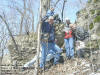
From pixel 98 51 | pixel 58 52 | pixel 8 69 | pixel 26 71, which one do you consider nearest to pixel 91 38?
pixel 98 51

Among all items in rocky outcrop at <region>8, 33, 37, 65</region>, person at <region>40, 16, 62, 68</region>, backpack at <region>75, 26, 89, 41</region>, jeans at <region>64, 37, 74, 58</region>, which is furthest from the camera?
rocky outcrop at <region>8, 33, 37, 65</region>

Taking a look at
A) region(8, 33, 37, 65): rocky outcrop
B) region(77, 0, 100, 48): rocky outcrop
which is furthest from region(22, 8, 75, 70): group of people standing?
region(8, 33, 37, 65): rocky outcrop

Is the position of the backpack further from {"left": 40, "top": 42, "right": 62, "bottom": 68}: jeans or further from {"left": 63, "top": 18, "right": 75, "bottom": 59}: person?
{"left": 40, "top": 42, "right": 62, "bottom": 68}: jeans

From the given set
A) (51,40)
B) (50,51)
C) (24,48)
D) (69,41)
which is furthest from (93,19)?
(24,48)

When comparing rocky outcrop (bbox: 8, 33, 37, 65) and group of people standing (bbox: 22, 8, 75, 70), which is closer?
group of people standing (bbox: 22, 8, 75, 70)

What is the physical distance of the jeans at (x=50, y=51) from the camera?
6641 mm

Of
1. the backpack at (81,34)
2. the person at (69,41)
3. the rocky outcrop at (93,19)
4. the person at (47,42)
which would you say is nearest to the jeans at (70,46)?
the person at (69,41)

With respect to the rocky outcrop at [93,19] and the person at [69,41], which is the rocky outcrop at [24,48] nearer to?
the person at [69,41]

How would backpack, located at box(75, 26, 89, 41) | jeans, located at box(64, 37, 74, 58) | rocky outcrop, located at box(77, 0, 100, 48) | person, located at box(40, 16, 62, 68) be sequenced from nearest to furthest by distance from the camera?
1. person, located at box(40, 16, 62, 68)
2. jeans, located at box(64, 37, 74, 58)
3. backpack, located at box(75, 26, 89, 41)
4. rocky outcrop, located at box(77, 0, 100, 48)

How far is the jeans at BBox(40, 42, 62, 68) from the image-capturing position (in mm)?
6641

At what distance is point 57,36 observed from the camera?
8945 millimetres

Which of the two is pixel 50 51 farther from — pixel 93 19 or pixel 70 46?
pixel 93 19

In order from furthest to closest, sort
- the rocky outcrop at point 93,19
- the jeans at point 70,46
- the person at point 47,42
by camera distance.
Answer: the rocky outcrop at point 93,19
the jeans at point 70,46
the person at point 47,42

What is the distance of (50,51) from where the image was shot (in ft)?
24.1
